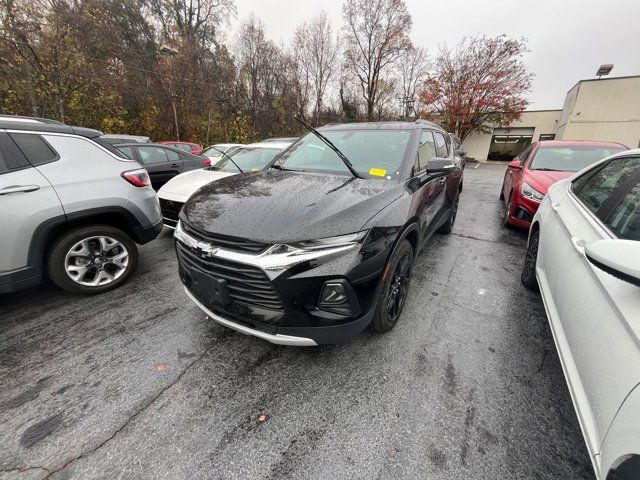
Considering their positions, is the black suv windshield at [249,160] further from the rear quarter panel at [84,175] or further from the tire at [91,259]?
the tire at [91,259]

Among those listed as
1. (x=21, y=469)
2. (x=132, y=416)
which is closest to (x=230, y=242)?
(x=132, y=416)

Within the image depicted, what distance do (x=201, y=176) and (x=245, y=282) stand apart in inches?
140

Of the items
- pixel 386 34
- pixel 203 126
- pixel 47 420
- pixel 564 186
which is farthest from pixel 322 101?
pixel 47 420

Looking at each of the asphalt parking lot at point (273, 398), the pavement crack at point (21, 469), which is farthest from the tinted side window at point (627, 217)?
the pavement crack at point (21, 469)

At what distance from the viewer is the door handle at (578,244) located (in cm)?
171

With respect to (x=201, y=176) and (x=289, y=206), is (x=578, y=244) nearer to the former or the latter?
(x=289, y=206)

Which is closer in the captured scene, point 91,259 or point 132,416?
point 132,416

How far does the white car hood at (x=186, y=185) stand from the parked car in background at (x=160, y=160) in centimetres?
172

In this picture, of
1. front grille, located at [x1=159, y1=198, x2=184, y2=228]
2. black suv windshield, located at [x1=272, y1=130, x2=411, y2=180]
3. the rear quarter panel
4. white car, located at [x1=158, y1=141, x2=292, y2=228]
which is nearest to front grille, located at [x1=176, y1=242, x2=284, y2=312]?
black suv windshield, located at [x1=272, y1=130, x2=411, y2=180]

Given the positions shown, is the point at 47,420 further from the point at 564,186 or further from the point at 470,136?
the point at 470,136

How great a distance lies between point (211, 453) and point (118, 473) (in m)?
0.46

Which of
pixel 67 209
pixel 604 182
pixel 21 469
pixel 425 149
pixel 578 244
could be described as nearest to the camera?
pixel 21 469

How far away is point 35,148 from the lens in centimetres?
245

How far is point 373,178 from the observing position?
2.34 meters
